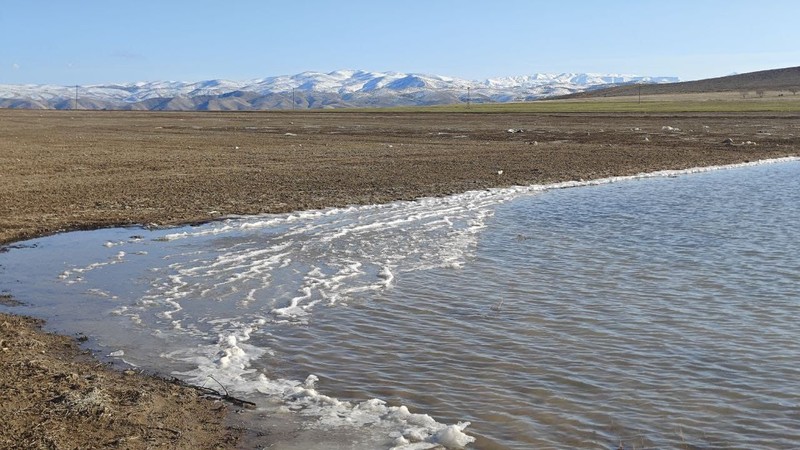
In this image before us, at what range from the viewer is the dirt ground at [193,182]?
21.1ft

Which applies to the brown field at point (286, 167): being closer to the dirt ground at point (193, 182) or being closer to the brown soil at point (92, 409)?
the dirt ground at point (193, 182)

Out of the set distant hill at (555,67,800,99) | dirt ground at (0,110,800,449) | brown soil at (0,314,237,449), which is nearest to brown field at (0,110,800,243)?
dirt ground at (0,110,800,449)

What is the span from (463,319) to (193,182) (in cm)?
1491

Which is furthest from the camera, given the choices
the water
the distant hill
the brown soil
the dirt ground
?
the distant hill

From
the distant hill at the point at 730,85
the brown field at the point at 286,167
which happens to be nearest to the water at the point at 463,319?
the brown field at the point at 286,167

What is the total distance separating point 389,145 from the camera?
1543 inches

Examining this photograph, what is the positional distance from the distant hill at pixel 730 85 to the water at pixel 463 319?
16344cm

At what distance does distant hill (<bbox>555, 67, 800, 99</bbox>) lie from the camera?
6678 inches

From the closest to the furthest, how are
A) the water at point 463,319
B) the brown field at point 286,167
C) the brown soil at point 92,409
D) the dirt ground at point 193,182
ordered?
the brown soil at point 92,409 → the dirt ground at point 193,182 → the water at point 463,319 → the brown field at point 286,167

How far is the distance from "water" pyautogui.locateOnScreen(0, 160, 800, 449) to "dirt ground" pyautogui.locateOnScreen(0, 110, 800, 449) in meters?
0.83

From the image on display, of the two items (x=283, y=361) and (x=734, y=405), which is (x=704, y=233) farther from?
(x=283, y=361)

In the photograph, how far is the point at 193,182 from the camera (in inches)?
904

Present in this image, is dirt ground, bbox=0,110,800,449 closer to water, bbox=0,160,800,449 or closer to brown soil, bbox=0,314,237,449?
brown soil, bbox=0,314,237,449

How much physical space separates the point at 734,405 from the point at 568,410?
4.72 feet
